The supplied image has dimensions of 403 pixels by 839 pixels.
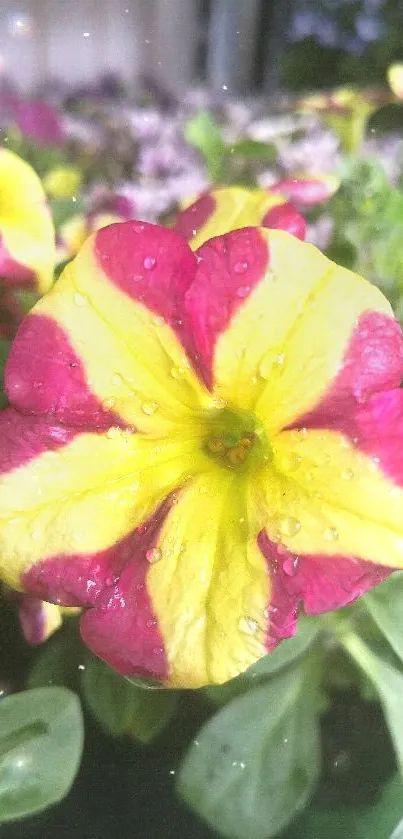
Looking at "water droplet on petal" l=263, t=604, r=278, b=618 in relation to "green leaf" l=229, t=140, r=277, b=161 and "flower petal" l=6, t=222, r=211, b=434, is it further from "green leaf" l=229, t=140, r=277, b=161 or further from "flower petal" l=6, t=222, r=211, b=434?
"green leaf" l=229, t=140, r=277, b=161

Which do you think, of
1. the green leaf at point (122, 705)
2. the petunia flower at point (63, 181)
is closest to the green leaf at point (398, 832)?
the green leaf at point (122, 705)

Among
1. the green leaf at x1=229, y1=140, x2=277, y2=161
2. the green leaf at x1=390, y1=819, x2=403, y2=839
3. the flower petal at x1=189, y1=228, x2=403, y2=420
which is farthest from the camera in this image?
the green leaf at x1=229, y1=140, x2=277, y2=161

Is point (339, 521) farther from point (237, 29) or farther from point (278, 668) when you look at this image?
point (237, 29)

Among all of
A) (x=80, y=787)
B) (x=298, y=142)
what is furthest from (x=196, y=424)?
(x=298, y=142)

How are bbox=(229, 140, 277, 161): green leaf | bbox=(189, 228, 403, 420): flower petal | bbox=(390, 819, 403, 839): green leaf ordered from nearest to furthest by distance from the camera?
bbox=(189, 228, 403, 420): flower petal
bbox=(390, 819, 403, 839): green leaf
bbox=(229, 140, 277, 161): green leaf

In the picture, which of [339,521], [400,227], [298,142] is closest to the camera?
[339,521]

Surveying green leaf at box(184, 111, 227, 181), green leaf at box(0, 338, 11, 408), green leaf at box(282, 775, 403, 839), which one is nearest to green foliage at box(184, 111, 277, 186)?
green leaf at box(184, 111, 227, 181)
